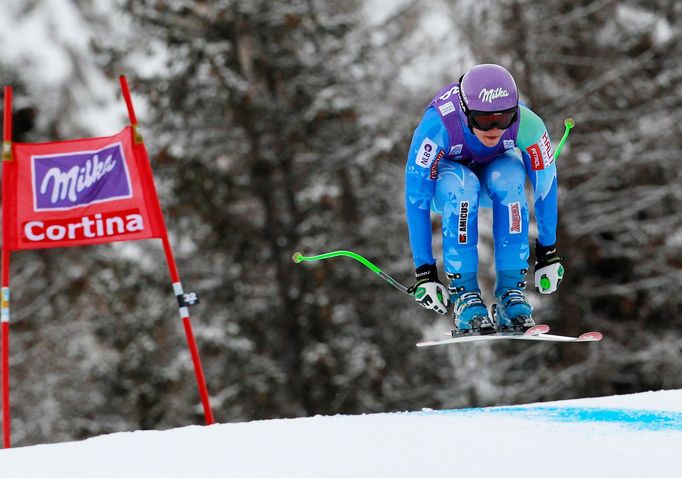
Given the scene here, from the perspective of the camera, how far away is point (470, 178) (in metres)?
6.04

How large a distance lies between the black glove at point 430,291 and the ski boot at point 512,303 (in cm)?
33

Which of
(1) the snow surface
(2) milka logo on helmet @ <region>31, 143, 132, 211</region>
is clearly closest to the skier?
(1) the snow surface

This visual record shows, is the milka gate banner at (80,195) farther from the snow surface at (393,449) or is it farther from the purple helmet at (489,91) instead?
the purple helmet at (489,91)

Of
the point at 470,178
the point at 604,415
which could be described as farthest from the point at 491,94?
the point at 604,415

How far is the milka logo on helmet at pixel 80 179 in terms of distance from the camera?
24.7 feet

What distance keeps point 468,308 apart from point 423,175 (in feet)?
2.77

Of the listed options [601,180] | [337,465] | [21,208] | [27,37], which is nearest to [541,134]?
[337,465]

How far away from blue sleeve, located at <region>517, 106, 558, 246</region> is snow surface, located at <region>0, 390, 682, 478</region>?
48.1 inches

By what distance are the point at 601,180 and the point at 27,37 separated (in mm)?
14472

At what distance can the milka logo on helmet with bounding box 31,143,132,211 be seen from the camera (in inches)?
296

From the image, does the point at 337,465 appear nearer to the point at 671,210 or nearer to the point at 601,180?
the point at 601,180

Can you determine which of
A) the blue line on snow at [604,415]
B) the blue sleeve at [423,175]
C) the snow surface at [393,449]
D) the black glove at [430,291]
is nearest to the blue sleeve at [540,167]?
the blue sleeve at [423,175]

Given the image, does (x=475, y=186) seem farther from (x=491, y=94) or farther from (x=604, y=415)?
(x=604, y=415)

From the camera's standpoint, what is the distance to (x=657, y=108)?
17641 millimetres
